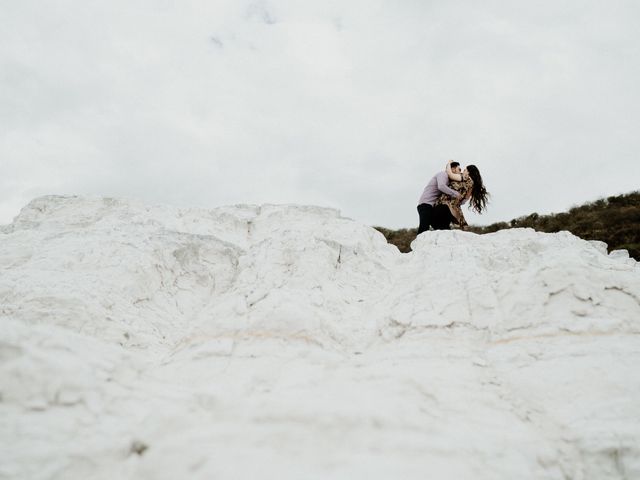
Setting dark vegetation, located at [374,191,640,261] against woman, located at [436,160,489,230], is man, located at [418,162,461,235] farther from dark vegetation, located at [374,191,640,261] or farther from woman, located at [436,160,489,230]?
dark vegetation, located at [374,191,640,261]

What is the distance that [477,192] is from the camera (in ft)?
27.5

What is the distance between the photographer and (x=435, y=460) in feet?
8.13

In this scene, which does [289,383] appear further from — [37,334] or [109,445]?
[37,334]

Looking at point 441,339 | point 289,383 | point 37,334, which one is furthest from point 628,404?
point 37,334

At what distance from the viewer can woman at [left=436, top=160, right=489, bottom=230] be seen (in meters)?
8.16

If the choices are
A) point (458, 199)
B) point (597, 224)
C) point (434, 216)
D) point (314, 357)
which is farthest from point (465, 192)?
point (597, 224)

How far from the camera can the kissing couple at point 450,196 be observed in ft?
26.8

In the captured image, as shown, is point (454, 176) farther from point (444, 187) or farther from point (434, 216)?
point (434, 216)

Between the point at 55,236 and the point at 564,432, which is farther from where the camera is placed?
the point at 55,236

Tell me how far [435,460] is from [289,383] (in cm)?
124

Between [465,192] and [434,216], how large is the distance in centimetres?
74

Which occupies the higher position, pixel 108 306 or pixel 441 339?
pixel 108 306

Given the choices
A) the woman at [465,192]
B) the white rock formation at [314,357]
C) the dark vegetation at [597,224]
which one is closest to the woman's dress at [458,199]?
the woman at [465,192]

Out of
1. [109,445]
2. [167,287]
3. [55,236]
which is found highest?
[55,236]
